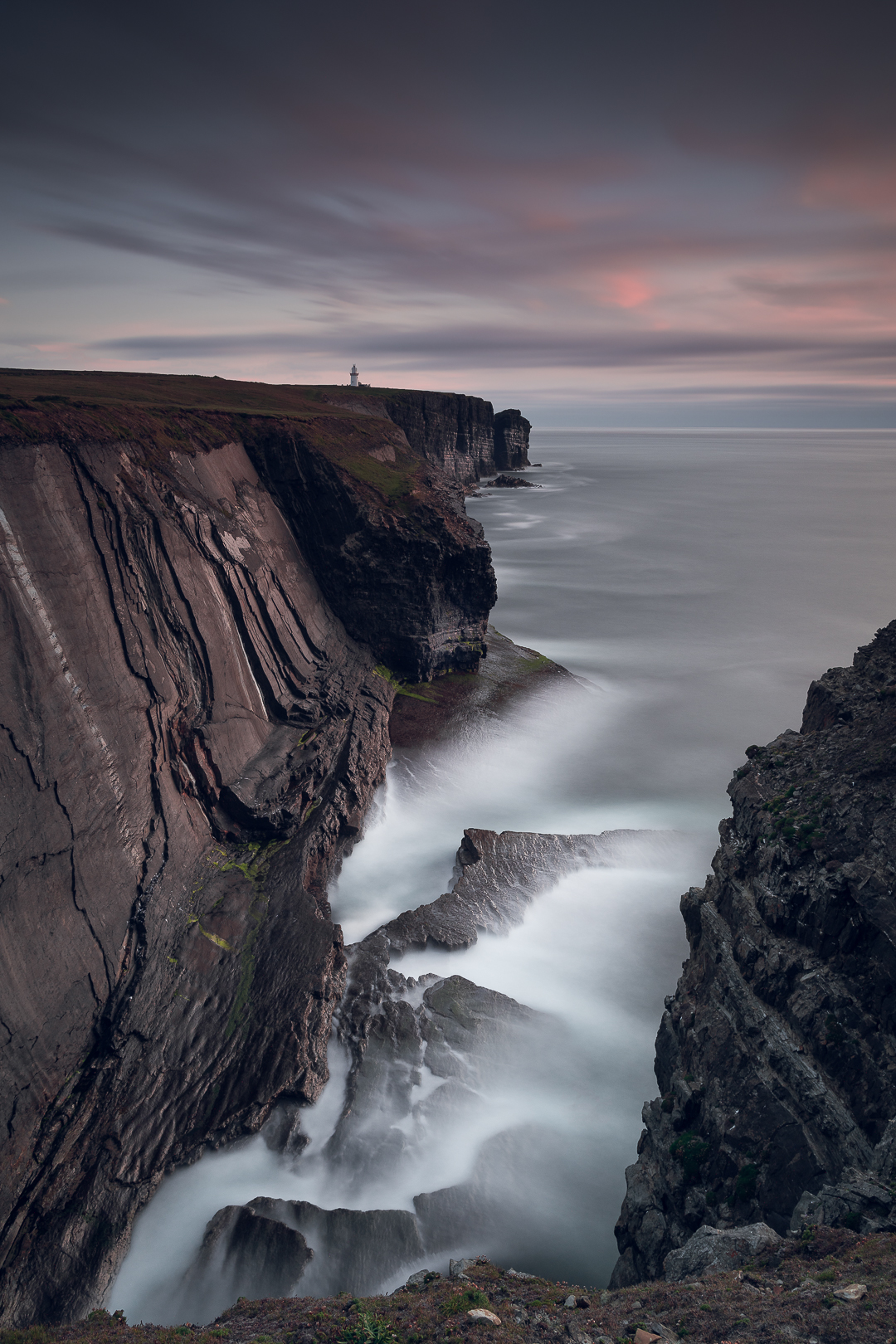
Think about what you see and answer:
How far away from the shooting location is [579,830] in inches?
1013

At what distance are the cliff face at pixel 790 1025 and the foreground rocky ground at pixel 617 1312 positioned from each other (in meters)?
0.90

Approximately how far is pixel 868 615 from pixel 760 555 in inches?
779

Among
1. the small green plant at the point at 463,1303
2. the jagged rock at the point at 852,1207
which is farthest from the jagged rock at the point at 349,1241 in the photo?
the jagged rock at the point at 852,1207

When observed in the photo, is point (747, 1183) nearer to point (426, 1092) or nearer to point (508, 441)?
point (426, 1092)

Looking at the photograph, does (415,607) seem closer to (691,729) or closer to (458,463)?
(691,729)

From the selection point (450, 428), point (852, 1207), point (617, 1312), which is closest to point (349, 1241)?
point (617, 1312)

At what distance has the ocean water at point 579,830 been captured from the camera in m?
Result: 14.1

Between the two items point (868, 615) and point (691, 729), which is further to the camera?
point (868, 615)

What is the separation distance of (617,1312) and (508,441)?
130319 mm

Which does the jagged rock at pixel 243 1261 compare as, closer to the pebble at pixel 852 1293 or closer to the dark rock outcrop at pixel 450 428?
the pebble at pixel 852 1293

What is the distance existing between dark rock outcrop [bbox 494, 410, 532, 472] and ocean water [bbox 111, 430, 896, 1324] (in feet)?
216

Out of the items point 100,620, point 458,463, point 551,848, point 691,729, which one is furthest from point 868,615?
point 458,463

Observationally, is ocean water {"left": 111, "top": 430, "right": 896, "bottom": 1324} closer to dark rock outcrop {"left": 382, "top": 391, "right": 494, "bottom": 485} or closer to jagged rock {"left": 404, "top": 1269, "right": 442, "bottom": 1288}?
jagged rock {"left": 404, "top": 1269, "right": 442, "bottom": 1288}

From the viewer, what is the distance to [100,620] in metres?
19.0
